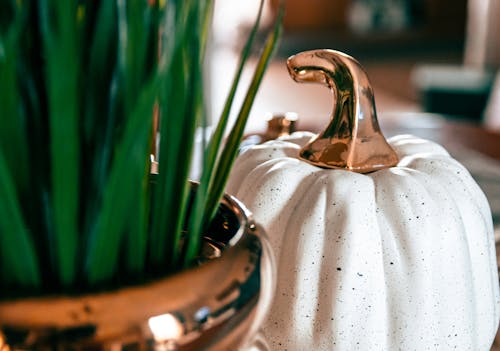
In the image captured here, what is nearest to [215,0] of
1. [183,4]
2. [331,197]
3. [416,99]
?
[183,4]

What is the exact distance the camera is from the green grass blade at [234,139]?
0.25 m

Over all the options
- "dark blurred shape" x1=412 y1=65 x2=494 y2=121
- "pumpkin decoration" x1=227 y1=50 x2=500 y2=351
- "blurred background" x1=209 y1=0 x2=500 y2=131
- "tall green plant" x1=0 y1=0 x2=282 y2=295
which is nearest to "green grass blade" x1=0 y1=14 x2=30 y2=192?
"tall green plant" x1=0 y1=0 x2=282 y2=295

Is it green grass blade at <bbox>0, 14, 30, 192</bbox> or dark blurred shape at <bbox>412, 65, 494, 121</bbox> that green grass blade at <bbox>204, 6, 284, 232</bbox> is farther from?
dark blurred shape at <bbox>412, 65, 494, 121</bbox>

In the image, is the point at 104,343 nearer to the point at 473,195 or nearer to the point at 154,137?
the point at 154,137

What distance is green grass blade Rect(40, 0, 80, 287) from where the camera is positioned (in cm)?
17

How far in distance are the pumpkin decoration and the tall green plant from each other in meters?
0.16

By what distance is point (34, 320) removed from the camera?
0.61 ft

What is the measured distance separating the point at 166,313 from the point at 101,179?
0.05 meters

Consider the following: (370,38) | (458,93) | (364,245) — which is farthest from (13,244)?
(370,38)

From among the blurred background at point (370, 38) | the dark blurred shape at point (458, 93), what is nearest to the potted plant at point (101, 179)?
the dark blurred shape at point (458, 93)

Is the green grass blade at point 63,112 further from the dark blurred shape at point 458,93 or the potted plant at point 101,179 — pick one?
the dark blurred shape at point 458,93

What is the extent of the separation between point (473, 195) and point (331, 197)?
4.3 inches

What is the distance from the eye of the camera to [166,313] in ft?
0.65

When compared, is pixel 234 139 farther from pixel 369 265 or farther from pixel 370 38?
pixel 370 38
